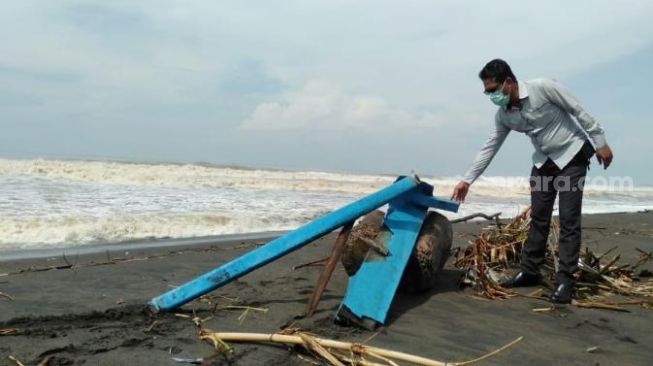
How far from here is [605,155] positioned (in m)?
3.57

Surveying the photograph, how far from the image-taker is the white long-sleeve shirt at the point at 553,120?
3637 mm

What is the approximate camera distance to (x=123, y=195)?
10.6 meters

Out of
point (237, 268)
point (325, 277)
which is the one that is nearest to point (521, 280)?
point (325, 277)

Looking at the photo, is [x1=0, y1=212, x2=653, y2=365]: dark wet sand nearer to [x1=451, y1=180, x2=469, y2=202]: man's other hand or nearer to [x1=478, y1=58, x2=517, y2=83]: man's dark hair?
[x1=451, y1=180, x2=469, y2=202]: man's other hand

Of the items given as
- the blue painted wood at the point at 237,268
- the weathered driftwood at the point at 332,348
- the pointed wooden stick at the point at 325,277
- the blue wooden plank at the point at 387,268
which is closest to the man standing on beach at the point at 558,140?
the blue wooden plank at the point at 387,268

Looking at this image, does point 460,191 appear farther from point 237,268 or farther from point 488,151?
point 237,268

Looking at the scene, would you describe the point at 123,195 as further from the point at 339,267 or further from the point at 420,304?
the point at 420,304

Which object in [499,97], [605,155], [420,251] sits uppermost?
[499,97]

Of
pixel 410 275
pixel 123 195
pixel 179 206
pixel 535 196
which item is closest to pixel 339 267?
pixel 410 275

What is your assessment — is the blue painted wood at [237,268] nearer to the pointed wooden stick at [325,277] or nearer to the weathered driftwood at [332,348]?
the pointed wooden stick at [325,277]

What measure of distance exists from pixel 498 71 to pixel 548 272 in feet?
5.96

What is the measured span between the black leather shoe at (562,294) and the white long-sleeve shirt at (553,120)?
34.2 inches

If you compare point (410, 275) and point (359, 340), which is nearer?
point (359, 340)

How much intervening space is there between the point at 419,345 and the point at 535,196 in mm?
1976
